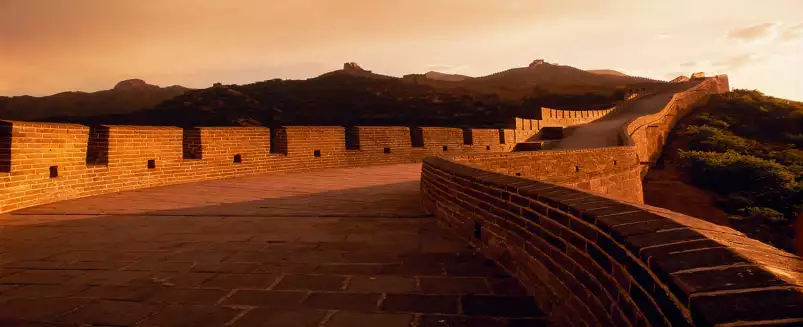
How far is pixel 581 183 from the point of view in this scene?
451 inches

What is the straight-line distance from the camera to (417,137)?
13680 mm

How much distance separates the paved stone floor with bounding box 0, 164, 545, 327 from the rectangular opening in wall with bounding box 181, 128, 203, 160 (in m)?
3.21

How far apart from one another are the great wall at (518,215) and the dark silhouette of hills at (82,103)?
134 feet

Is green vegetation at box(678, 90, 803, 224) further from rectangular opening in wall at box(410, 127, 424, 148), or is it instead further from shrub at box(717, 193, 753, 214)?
rectangular opening in wall at box(410, 127, 424, 148)

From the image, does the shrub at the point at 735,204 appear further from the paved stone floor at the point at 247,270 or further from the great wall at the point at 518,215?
the paved stone floor at the point at 247,270

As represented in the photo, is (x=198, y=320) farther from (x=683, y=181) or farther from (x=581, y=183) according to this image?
(x=683, y=181)

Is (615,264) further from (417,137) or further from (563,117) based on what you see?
(563,117)

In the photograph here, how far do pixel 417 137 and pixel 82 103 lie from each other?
48892 mm

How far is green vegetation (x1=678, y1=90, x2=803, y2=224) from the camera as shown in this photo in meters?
17.5

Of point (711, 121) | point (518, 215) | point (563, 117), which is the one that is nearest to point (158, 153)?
point (518, 215)

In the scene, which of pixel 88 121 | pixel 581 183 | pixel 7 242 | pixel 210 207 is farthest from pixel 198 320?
pixel 88 121

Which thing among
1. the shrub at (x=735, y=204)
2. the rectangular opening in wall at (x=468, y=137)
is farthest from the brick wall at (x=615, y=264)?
the shrub at (x=735, y=204)

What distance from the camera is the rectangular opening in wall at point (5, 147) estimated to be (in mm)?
5949

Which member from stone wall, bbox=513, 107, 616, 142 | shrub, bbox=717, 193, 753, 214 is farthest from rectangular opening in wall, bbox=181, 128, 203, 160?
shrub, bbox=717, 193, 753, 214
